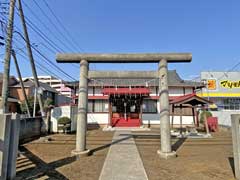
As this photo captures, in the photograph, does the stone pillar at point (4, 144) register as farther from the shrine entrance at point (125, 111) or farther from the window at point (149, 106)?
the window at point (149, 106)

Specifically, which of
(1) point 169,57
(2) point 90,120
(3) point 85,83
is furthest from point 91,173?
(2) point 90,120

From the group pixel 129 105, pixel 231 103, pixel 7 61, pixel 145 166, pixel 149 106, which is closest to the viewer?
pixel 145 166

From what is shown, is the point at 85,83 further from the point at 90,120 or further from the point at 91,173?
the point at 90,120

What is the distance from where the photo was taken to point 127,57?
7.38 metres

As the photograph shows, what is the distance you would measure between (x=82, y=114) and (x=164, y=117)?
3152 millimetres

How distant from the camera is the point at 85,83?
734 cm

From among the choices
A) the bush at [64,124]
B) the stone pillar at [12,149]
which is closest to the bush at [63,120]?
the bush at [64,124]

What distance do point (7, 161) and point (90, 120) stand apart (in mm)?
14099

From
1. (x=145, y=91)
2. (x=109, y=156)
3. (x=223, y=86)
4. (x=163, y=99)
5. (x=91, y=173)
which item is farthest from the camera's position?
(x=223, y=86)

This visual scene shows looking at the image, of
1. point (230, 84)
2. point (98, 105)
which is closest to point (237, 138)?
point (98, 105)

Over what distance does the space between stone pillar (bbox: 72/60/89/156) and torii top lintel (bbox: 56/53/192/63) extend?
300mm

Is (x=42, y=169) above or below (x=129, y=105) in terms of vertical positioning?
below

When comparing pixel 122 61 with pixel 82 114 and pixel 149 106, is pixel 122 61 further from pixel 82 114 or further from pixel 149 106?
pixel 149 106

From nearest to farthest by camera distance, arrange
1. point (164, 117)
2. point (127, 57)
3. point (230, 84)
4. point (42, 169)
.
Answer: point (42, 169), point (164, 117), point (127, 57), point (230, 84)
